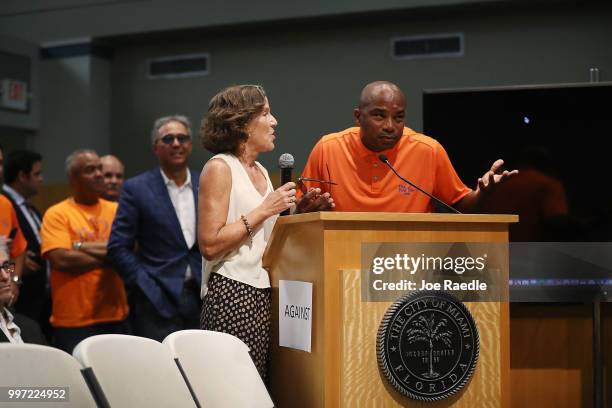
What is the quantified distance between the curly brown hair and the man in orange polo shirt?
18.5 inches

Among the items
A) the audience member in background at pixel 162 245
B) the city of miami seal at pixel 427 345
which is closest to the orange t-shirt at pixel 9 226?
the audience member in background at pixel 162 245

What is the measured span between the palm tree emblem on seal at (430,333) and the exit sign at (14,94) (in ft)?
23.6

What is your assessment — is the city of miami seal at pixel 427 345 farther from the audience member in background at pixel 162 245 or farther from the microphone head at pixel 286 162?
the audience member in background at pixel 162 245

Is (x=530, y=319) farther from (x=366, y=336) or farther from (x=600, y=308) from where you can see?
(x=366, y=336)

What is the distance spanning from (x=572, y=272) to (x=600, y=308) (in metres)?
0.24

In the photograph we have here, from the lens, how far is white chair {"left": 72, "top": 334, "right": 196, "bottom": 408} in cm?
239

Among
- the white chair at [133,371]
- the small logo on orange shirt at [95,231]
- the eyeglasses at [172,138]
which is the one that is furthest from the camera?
the small logo on orange shirt at [95,231]

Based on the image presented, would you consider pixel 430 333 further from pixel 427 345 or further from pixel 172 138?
pixel 172 138

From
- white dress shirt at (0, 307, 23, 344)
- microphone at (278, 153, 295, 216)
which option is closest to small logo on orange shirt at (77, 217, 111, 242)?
white dress shirt at (0, 307, 23, 344)

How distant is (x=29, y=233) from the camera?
5.52 m

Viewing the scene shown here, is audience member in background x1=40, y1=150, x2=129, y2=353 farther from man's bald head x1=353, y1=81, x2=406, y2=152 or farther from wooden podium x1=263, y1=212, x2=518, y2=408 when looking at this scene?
wooden podium x1=263, y1=212, x2=518, y2=408

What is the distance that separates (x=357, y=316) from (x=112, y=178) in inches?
155

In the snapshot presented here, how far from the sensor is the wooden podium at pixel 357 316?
2520 mm

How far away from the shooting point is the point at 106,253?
4770 mm
